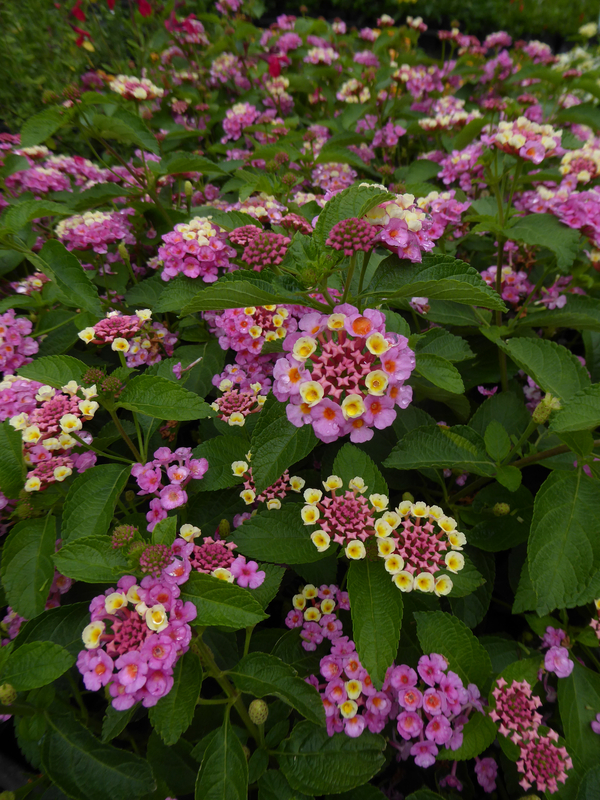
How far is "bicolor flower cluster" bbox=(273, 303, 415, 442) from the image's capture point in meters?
0.80

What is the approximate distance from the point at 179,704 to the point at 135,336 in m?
0.92

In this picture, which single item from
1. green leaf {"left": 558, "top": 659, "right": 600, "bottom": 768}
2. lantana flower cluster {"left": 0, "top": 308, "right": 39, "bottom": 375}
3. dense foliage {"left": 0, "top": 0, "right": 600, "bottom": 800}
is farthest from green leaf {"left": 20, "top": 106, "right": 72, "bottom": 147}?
green leaf {"left": 558, "top": 659, "right": 600, "bottom": 768}

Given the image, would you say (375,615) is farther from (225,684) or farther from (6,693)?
(6,693)

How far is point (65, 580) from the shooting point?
1.09 metres

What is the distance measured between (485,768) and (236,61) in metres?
3.63

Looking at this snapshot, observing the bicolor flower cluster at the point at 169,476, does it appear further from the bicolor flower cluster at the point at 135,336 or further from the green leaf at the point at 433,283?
the green leaf at the point at 433,283

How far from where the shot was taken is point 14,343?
53.5 inches

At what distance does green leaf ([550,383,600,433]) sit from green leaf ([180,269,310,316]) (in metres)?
0.55

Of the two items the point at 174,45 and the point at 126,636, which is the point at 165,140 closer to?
the point at 174,45

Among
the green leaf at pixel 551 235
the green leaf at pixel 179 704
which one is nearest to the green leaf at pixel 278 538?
the green leaf at pixel 179 704

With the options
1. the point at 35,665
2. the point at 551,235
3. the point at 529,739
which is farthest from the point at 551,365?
the point at 35,665

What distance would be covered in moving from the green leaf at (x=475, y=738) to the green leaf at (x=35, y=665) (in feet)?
2.53

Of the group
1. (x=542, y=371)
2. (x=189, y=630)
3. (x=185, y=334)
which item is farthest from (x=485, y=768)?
(x=185, y=334)

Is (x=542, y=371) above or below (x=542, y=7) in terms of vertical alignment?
below
